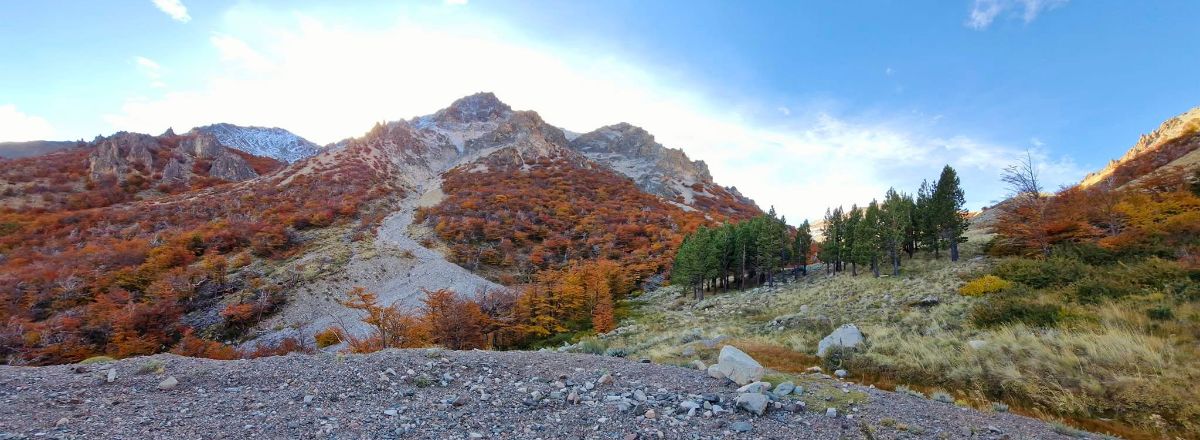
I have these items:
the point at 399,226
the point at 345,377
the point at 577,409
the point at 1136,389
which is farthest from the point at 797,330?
the point at 399,226

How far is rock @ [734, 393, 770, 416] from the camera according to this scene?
22.6 ft

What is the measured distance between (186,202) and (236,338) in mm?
39213

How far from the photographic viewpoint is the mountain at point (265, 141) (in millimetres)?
117688

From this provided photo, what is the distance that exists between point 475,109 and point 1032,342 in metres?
128

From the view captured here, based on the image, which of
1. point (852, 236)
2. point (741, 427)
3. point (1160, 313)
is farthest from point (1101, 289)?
point (852, 236)

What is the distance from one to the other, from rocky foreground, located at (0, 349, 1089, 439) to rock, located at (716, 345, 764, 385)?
200 millimetres

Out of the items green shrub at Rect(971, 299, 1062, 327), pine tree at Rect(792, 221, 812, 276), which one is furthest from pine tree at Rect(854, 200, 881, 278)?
green shrub at Rect(971, 299, 1062, 327)

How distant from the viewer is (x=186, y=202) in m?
52.3

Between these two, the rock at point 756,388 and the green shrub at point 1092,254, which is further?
the green shrub at point 1092,254

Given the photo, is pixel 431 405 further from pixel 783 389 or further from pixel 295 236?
pixel 295 236

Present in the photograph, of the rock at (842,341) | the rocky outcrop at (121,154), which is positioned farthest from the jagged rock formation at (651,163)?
the rocky outcrop at (121,154)

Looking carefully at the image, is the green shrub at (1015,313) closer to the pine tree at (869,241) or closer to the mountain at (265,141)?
the pine tree at (869,241)

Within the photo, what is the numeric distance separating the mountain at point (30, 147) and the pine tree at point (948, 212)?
532ft

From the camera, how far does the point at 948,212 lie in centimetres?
3120
